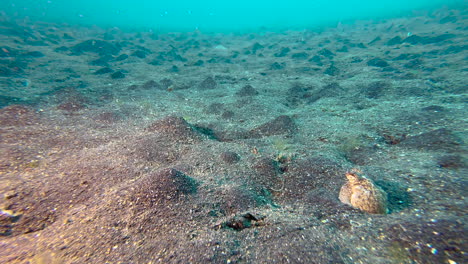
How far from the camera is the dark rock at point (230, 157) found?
4810mm

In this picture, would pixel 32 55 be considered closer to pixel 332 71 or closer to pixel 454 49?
pixel 332 71

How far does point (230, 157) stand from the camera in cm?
489

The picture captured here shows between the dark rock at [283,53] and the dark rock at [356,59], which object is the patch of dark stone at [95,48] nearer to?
the dark rock at [283,53]

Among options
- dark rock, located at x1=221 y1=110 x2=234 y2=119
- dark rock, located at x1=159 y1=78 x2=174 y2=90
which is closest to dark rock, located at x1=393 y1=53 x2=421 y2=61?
dark rock, located at x1=221 y1=110 x2=234 y2=119

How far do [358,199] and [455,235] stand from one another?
3.51 feet

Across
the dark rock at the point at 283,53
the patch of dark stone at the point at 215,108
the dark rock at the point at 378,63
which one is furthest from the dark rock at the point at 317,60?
the patch of dark stone at the point at 215,108

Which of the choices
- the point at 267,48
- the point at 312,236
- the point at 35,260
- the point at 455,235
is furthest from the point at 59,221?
the point at 267,48

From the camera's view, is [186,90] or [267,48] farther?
[267,48]

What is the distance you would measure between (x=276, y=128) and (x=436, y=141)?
3649mm

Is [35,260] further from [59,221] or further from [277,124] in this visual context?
[277,124]

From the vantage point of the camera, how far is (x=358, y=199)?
334cm

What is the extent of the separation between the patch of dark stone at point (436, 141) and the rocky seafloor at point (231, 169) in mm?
41

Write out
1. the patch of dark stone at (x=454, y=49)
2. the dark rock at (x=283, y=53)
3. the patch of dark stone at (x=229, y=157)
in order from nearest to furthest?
the patch of dark stone at (x=229, y=157) < the patch of dark stone at (x=454, y=49) < the dark rock at (x=283, y=53)

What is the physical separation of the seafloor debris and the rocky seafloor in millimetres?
105
